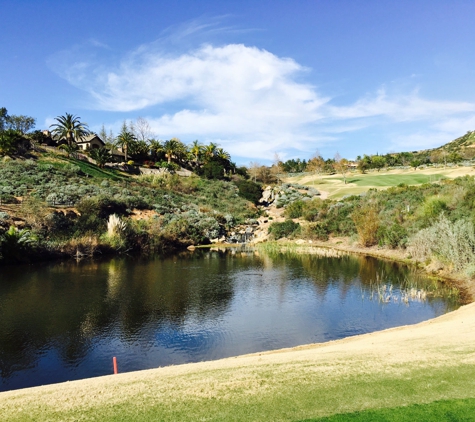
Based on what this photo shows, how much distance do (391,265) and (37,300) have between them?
87.9 feet

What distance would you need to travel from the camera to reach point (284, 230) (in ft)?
168

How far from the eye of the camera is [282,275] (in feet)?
97.2

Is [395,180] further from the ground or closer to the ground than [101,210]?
further from the ground

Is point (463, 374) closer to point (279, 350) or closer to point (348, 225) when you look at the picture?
point (279, 350)

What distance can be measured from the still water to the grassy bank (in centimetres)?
469

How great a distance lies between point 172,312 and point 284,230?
1293 inches

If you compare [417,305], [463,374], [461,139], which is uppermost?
[461,139]

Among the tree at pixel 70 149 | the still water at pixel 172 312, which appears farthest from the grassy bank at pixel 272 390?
the tree at pixel 70 149

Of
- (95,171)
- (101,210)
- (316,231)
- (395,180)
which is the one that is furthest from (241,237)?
(395,180)

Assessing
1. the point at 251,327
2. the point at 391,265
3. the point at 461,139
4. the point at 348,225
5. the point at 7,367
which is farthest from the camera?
the point at 461,139

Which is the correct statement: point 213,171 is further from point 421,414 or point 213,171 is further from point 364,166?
point 421,414

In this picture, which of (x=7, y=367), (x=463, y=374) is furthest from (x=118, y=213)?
(x=463, y=374)

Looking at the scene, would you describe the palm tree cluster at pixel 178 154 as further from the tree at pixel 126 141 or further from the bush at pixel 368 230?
the bush at pixel 368 230

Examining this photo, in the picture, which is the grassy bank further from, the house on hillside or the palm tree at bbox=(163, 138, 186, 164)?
the house on hillside
